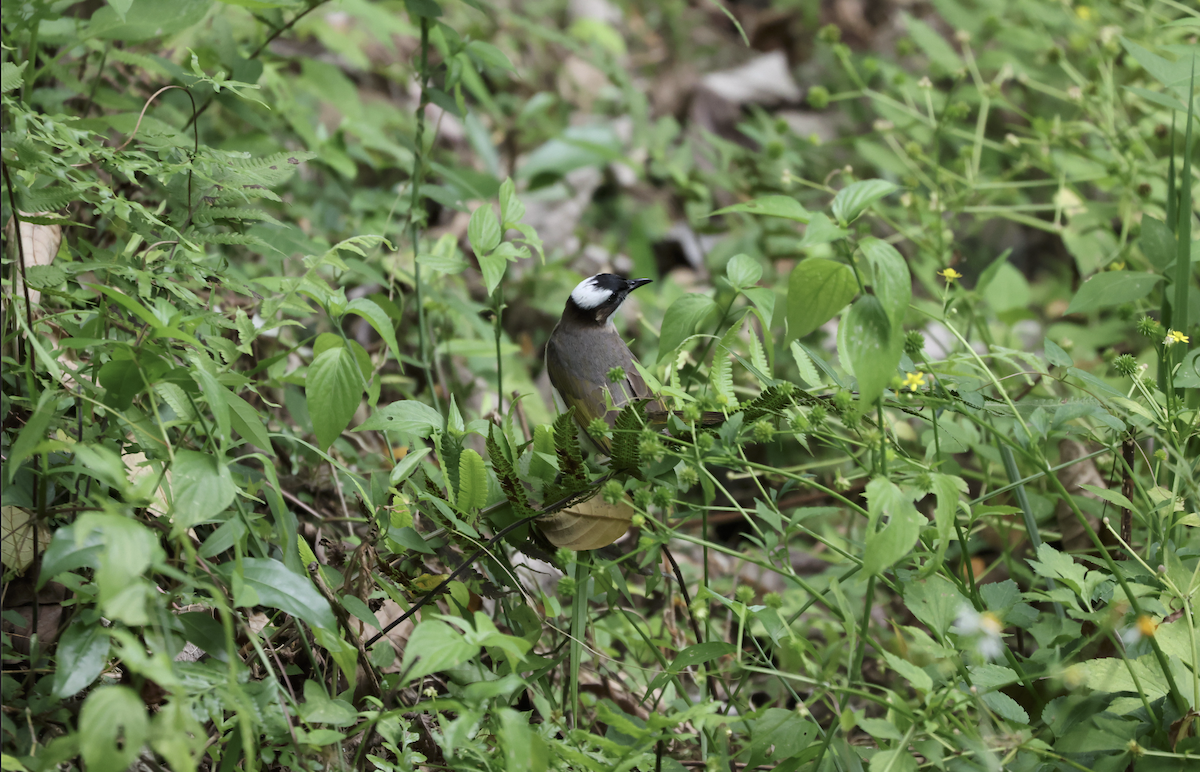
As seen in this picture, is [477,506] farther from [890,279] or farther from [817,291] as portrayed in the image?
[890,279]

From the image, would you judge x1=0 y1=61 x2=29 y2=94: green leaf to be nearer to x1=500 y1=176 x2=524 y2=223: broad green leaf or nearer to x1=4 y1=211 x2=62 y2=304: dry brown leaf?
x1=4 y1=211 x2=62 y2=304: dry brown leaf

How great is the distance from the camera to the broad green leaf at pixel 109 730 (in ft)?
3.45

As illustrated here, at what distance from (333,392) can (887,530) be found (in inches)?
42.2

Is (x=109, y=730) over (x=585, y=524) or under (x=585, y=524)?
over

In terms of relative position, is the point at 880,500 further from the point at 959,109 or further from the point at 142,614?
the point at 959,109

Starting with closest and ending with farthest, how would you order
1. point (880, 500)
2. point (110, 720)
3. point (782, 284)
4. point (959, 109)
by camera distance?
point (110, 720)
point (880, 500)
point (959, 109)
point (782, 284)

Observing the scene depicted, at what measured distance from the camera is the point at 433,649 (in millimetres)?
1262

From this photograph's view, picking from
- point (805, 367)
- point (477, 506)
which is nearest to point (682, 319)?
point (805, 367)

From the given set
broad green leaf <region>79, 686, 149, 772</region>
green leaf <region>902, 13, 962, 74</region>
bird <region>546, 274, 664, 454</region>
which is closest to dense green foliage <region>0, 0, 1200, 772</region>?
broad green leaf <region>79, 686, 149, 772</region>

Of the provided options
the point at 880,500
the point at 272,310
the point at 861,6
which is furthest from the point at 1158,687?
the point at 861,6

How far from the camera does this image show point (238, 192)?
Result: 180 cm

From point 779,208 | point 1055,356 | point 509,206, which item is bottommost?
point 1055,356

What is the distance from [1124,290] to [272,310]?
215 centimetres

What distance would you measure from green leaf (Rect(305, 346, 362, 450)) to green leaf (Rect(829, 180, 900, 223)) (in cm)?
97
